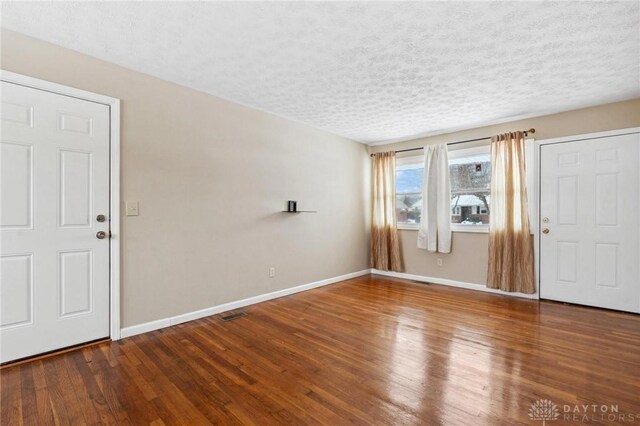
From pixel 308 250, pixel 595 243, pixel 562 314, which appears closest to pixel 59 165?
pixel 308 250

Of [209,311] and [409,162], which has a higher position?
[409,162]

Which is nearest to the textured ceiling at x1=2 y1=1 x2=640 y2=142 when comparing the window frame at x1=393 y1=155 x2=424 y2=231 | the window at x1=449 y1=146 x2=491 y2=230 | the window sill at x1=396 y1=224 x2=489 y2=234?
the window at x1=449 y1=146 x2=491 y2=230

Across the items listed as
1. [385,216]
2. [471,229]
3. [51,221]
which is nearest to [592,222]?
[471,229]

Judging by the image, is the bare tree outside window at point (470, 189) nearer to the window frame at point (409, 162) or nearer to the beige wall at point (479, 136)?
the beige wall at point (479, 136)

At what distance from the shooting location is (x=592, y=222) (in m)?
3.79

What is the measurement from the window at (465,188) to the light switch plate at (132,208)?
4.25m

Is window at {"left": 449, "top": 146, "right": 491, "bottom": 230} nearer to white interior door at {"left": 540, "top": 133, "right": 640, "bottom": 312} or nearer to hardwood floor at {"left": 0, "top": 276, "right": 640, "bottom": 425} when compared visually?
white interior door at {"left": 540, "top": 133, "right": 640, "bottom": 312}

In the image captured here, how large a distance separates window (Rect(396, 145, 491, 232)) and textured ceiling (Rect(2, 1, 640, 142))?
43.9 inches

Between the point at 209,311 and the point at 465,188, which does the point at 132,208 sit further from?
the point at 465,188

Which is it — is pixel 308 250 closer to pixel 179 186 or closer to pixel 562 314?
pixel 179 186

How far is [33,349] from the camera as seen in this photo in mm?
2408

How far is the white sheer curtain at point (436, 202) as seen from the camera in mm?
4871

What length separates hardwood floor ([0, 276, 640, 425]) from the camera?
177cm

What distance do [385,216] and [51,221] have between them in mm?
4655
